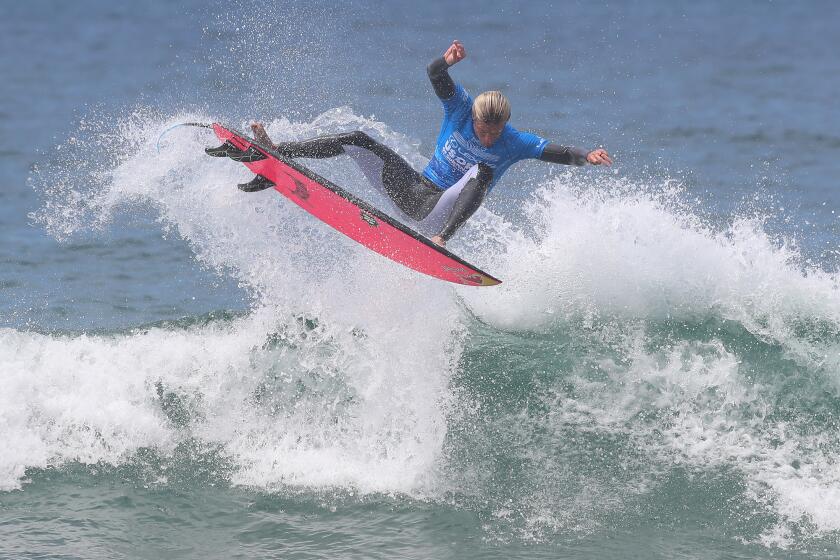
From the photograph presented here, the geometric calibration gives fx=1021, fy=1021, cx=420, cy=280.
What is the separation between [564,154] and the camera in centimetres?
865

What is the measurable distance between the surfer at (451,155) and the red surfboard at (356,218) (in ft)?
0.56

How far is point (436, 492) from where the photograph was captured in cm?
844

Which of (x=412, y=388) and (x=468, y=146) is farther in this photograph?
(x=412, y=388)

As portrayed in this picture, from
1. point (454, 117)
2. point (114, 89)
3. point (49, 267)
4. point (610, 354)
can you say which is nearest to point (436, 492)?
point (610, 354)

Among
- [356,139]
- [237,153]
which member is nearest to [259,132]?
[237,153]

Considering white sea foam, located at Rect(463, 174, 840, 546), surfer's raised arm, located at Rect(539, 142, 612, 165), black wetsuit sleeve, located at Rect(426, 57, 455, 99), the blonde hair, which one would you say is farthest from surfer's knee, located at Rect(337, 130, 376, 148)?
white sea foam, located at Rect(463, 174, 840, 546)

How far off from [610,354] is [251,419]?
11.4 feet

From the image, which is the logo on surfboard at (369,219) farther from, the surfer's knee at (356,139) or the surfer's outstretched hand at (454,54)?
the surfer's outstretched hand at (454,54)

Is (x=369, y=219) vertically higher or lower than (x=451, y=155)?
lower

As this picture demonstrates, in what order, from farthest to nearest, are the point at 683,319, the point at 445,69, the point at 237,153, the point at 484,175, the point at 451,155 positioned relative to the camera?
the point at 683,319
the point at 237,153
the point at 451,155
the point at 484,175
the point at 445,69

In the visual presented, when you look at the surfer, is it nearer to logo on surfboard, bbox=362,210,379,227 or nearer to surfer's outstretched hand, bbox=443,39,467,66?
surfer's outstretched hand, bbox=443,39,467,66

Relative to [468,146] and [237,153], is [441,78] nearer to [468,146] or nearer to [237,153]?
[468,146]

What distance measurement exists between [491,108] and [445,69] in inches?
20.2

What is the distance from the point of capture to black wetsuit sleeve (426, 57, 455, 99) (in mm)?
8438
